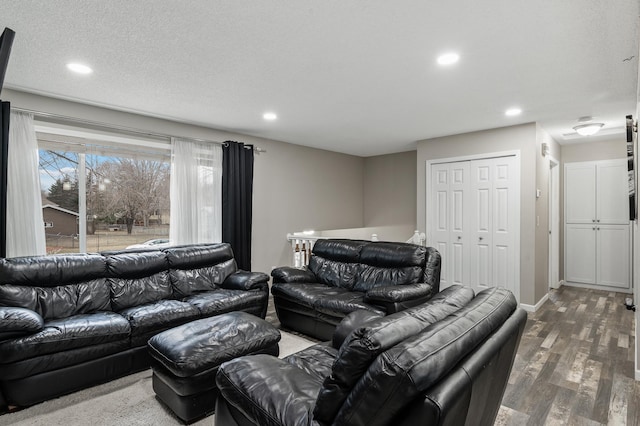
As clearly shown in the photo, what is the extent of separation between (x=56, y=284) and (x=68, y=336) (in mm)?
808

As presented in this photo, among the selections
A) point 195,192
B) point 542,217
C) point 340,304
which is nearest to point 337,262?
point 340,304

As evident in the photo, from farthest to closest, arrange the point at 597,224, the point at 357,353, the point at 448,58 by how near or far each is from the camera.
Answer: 1. the point at 597,224
2. the point at 448,58
3. the point at 357,353

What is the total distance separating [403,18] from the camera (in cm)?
201

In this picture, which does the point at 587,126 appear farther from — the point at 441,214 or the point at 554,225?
the point at 441,214

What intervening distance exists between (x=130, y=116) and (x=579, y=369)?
5.15 m

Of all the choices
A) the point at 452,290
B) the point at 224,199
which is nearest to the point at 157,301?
the point at 224,199

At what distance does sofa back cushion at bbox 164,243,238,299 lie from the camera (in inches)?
146

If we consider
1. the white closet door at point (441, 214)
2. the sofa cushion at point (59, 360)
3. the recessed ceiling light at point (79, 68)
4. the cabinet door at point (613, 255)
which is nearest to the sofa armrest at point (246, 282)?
the sofa cushion at point (59, 360)

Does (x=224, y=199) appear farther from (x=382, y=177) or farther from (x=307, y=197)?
(x=382, y=177)

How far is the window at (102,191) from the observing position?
3.58 m

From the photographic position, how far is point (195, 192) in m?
4.48

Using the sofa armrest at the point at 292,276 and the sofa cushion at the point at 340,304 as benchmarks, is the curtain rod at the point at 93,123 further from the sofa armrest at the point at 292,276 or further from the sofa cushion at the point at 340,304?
the sofa cushion at the point at 340,304

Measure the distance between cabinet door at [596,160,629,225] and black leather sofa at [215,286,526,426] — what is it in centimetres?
522

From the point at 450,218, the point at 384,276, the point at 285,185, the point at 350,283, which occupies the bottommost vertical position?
the point at 350,283
